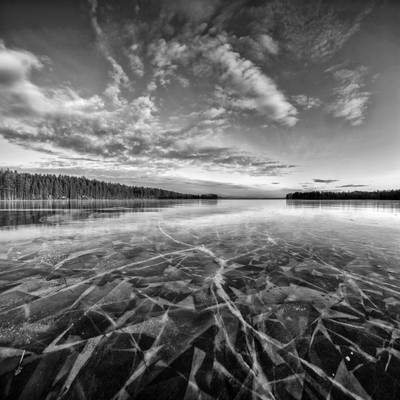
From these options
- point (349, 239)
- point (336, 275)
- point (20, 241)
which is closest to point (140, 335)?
point (336, 275)

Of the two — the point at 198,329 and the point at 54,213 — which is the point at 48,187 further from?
the point at 198,329

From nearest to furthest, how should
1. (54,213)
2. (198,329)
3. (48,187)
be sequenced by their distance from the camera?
(198,329), (54,213), (48,187)

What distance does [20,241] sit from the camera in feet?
28.2

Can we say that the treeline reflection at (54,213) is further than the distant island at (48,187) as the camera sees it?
No

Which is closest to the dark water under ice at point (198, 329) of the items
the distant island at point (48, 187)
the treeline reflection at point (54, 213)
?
the treeline reflection at point (54, 213)

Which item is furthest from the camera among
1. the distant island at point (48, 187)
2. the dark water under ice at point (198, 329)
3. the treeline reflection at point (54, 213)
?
the distant island at point (48, 187)

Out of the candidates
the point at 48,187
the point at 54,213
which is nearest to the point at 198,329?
the point at 54,213

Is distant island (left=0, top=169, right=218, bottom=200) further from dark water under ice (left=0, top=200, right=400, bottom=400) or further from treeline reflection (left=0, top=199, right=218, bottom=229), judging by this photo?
dark water under ice (left=0, top=200, right=400, bottom=400)

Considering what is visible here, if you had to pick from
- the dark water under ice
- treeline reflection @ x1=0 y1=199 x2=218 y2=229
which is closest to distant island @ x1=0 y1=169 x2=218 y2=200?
treeline reflection @ x1=0 y1=199 x2=218 y2=229

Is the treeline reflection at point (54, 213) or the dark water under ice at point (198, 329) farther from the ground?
the dark water under ice at point (198, 329)

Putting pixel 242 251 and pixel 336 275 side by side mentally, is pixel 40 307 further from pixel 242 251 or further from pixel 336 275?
pixel 336 275

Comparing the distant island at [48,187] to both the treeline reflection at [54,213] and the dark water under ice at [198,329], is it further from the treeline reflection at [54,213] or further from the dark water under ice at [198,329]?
the dark water under ice at [198,329]

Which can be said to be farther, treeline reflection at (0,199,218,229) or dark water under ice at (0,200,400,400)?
treeline reflection at (0,199,218,229)

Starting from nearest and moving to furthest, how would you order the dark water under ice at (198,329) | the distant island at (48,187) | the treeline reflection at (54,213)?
the dark water under ice at (198,329), the treeline reflection at (54,213), the distant island at (48,187)
